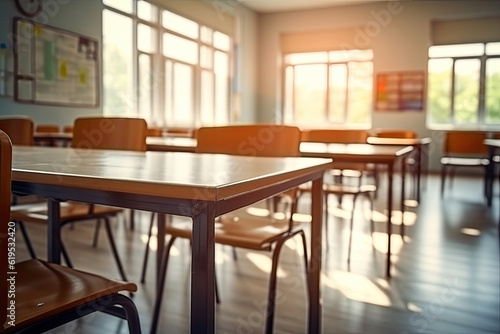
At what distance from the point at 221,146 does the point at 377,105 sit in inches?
297

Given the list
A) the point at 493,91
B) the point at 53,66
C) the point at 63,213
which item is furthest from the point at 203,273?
the point at 493,91

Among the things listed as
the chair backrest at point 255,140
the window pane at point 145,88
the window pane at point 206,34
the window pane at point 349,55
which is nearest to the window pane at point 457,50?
the window pane at point 349,55

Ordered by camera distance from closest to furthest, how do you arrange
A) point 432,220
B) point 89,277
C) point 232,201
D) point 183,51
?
point 232,201
point 89,277
point 432,220
point 183,51

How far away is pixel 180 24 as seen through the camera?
759 centimetres

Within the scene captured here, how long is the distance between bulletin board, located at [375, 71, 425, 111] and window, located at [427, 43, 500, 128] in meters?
0.21

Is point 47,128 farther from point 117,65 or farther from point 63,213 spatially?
point 63,213

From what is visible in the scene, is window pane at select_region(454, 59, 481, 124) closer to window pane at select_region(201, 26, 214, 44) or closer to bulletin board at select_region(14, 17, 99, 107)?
window pane at select_region(201, 26, 214, 44)

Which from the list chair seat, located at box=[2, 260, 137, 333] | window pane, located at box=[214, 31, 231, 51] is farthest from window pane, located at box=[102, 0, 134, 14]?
chair seat, located at box=[2, 260, 137, 333]

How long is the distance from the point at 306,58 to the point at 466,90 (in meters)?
3.25

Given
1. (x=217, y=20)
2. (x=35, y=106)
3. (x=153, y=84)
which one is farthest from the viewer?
(x=217, y=20)

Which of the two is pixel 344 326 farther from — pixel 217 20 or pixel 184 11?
pixel 217 20

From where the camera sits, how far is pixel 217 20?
8.43 meters

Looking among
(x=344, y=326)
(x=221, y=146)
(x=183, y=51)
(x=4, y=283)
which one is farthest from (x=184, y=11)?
(x=4, y=283)

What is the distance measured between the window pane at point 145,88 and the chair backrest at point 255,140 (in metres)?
5.38
